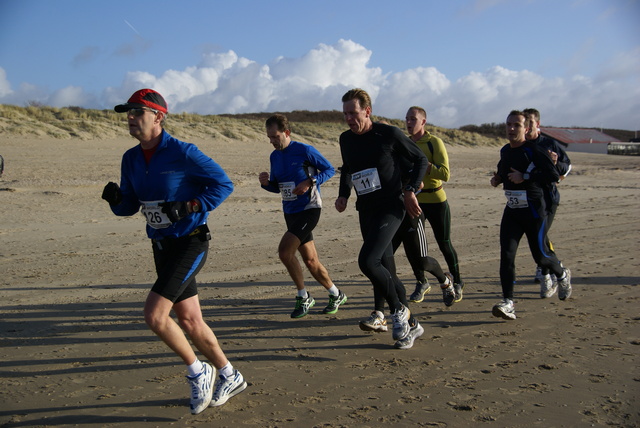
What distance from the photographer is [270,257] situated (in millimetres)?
10211

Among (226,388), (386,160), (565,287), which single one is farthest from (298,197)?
(565,287)

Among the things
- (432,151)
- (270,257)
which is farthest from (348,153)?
(270,257)

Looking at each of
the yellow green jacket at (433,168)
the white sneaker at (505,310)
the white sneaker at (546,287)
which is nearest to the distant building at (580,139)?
the white sneaker at (546,287)

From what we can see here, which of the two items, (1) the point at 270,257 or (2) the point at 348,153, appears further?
(1) the point at 270,257

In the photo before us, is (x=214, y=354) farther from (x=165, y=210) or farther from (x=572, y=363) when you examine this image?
(x=572, y=363)

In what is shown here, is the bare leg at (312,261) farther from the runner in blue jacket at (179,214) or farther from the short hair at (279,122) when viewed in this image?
the runner in blue jacket at (179,214)

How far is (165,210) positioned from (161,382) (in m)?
1.44

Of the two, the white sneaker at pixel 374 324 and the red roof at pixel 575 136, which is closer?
the white sneaker at pixel 374 324

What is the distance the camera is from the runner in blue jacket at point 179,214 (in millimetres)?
4133

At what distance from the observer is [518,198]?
6641 mm

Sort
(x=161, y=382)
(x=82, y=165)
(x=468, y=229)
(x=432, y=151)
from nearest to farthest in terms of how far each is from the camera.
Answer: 1. (x=161, y=382)
2. (x=432, y=151)
3. (x=468, y=229)
4. (x=82, y=165)

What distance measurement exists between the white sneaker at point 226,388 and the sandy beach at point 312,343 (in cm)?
6

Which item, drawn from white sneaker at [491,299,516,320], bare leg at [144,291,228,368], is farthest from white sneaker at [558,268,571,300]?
bare leg at [144,291,228,368]

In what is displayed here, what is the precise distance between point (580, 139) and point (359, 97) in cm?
7383
